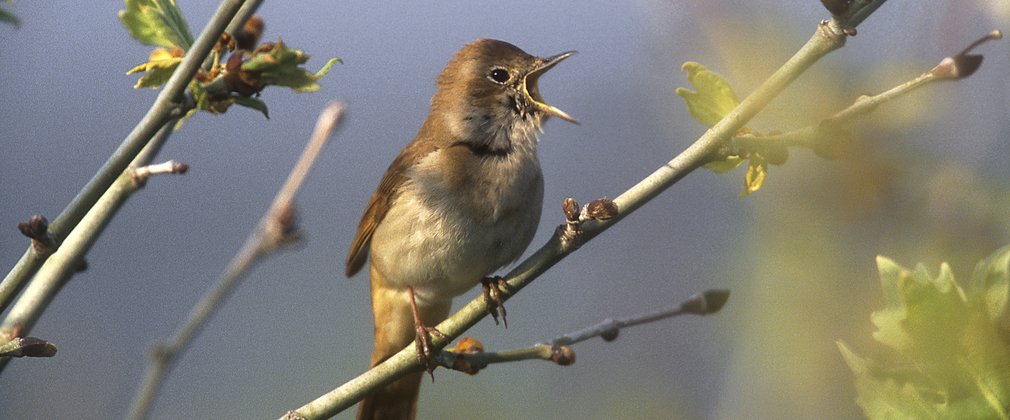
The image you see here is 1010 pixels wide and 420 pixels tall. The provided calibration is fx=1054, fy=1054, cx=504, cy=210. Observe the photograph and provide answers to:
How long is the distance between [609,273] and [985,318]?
11.0ft

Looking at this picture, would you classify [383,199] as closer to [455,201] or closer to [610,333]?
[455,201]

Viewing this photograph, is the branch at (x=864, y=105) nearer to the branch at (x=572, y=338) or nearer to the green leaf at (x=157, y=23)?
the branch at (x=572, y=338)

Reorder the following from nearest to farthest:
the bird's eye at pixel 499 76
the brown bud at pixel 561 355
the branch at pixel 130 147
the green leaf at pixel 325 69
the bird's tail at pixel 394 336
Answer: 1. the branch at pixel 130 147
2. the green leaf at pixel 325 69
3. the brown bud at pixel 561 355
4. the bird's tail at pixel 394 336
5. the bird's eye at pixel 499 76

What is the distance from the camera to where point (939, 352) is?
121 centimetres

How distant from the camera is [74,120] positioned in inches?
493

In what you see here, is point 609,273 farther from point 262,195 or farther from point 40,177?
point 40,177

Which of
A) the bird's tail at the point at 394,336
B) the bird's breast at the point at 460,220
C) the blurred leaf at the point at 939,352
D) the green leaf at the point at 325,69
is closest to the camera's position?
the blurred leaf at the point at 939,352

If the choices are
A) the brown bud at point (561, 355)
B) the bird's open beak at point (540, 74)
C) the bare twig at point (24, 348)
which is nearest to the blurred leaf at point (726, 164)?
the brown bud at point (561, 355)

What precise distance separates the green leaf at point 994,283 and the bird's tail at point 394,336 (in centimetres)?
229

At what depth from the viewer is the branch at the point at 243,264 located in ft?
6.81

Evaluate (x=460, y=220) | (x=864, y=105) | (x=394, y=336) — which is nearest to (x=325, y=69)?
(x=864, y=105)

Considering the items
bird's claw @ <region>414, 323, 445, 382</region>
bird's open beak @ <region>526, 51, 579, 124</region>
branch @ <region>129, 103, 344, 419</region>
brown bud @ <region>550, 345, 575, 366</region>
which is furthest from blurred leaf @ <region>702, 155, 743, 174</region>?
bird's open beak @ <region>526, 51, 579, 124</region>

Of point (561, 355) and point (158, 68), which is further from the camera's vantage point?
point (561, 355)

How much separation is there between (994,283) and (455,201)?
208cm
